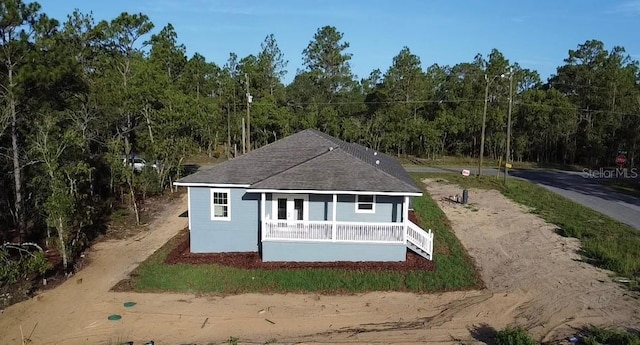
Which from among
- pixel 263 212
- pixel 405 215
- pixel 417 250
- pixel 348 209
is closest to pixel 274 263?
pixel 263 212

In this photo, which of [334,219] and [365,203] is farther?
[365,203]

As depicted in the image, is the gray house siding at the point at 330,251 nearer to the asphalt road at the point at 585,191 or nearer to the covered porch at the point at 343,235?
the covered porch at the point at 343,235

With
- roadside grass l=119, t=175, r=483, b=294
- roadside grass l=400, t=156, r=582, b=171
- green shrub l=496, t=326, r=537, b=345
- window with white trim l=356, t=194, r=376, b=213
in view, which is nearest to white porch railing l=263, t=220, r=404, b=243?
window with white trim l=356, t=194, r=376, b=213

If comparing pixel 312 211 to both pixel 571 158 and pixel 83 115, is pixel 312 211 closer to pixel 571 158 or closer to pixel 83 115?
pixel 83 115

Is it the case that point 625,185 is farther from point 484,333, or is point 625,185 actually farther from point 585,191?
point 484,333

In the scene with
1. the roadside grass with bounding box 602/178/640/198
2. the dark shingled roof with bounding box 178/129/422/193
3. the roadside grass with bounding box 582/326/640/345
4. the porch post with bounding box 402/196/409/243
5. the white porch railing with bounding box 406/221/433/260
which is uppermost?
the dark shingled roof with bounding box 178/129/422/193

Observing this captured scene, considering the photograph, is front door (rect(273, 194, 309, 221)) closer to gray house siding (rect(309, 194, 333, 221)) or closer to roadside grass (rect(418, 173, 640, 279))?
gray house siding (rect(309, 194, 333, 221))
